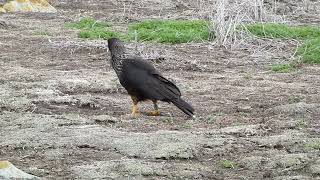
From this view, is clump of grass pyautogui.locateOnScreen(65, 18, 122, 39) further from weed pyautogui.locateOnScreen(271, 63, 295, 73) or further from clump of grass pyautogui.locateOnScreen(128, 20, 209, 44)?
weed pyautogui.locateOnScreen(271, 63, 295, 73)

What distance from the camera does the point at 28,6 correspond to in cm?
2059

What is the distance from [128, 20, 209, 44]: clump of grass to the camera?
15688 millimetres

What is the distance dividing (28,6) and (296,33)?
7.99 metres

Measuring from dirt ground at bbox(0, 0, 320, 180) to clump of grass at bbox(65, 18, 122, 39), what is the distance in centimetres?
45

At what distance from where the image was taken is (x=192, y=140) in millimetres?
7750

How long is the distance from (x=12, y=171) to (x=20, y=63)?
23.1 feet

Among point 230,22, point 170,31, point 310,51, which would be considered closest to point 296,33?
point 230,22

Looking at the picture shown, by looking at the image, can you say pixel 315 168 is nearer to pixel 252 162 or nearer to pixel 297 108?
pixel 252 162

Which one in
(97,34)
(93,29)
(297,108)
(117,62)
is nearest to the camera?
(117,62)

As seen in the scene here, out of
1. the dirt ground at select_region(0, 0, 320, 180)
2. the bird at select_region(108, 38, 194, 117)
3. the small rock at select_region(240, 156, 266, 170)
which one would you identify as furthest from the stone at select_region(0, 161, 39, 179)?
the bird at select_region(108, 38, 194, 117)

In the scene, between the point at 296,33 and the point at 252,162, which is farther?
the point at 296,33

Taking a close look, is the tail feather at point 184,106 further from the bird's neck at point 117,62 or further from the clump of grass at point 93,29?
the clump of grass at point 93,29

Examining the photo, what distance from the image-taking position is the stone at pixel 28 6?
67.1ft

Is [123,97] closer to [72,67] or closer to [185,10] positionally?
[72,67]
